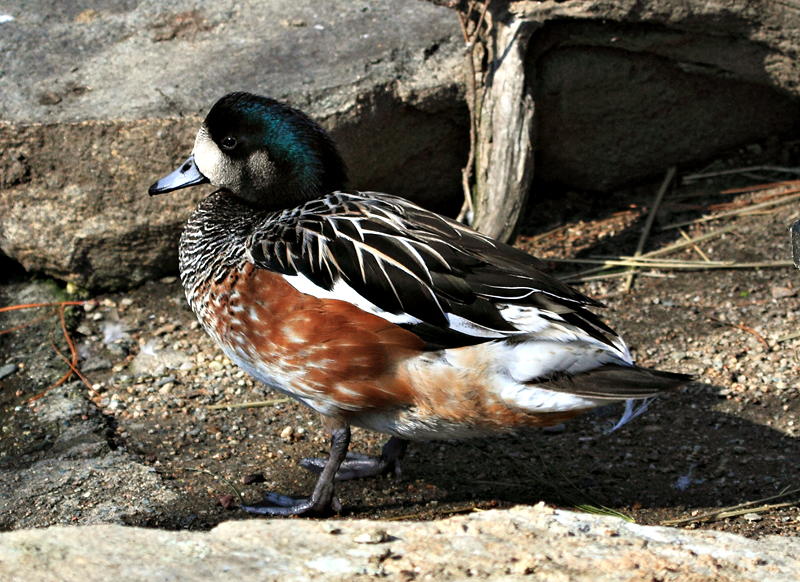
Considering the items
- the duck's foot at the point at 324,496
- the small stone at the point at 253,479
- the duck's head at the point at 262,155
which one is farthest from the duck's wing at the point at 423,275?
the small stone at the point at 253,479

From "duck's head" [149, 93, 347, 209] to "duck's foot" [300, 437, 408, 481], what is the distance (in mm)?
960

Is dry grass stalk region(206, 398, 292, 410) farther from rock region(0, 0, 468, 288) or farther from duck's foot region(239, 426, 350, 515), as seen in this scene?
rock region(0, 0, 468, 288)

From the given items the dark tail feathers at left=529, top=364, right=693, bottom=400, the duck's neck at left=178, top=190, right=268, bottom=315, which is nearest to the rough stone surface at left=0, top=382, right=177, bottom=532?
the duck's neck at left=178, top=190, right=268, bottom=315

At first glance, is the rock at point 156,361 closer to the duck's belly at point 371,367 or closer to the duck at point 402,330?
the duck at point 402,330

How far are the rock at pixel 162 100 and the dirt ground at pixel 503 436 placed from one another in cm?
36

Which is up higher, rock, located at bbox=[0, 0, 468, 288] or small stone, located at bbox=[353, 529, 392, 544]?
rock, located at bbox=[0, 0, 468, 288]

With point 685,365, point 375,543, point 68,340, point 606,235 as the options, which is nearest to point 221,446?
point 68,340

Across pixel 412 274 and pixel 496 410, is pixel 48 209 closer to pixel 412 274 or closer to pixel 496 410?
pixel 412 274

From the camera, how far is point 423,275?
2.58m

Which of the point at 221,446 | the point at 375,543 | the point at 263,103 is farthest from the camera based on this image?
the point at 221,446

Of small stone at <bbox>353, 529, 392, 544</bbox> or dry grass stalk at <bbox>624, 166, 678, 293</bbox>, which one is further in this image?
dry grass stalk at <bbox>624, 166, 678, 293</bbox>

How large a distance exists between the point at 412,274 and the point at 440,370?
1.01 ft

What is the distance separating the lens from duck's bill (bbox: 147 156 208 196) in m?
3.18

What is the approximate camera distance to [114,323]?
401 cm
